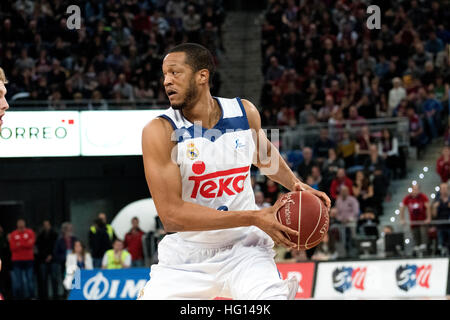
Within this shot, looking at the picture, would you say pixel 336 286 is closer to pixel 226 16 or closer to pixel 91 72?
pixel 91 72

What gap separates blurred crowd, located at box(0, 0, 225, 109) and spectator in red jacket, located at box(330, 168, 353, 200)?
4556 mm

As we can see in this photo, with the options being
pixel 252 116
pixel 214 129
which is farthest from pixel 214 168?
pixel 252 116

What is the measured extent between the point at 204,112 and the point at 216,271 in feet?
3.44

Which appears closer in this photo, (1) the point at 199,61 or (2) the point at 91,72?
(1) the point at 199,61

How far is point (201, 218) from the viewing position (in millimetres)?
4789

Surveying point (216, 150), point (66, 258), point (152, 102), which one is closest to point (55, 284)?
point (66, 258)

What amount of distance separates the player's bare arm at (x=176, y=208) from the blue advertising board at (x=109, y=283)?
7.82 m

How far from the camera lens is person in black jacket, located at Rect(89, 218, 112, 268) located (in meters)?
14.2

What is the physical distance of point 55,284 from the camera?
13.9 m

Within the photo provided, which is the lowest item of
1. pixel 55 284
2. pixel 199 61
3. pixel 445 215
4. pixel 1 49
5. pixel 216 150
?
pixel 55 284

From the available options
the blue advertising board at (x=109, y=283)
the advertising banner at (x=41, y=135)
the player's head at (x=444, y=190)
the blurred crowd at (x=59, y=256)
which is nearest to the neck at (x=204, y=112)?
the blue advertising board at (x=109, y=283)

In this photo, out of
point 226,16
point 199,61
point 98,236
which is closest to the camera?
point 199,61

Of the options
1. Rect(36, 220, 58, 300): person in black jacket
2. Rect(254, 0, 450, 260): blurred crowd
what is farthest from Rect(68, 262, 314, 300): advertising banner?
Rect(36, 220, 58, 300): person in black jacket

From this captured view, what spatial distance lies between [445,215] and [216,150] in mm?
9057
